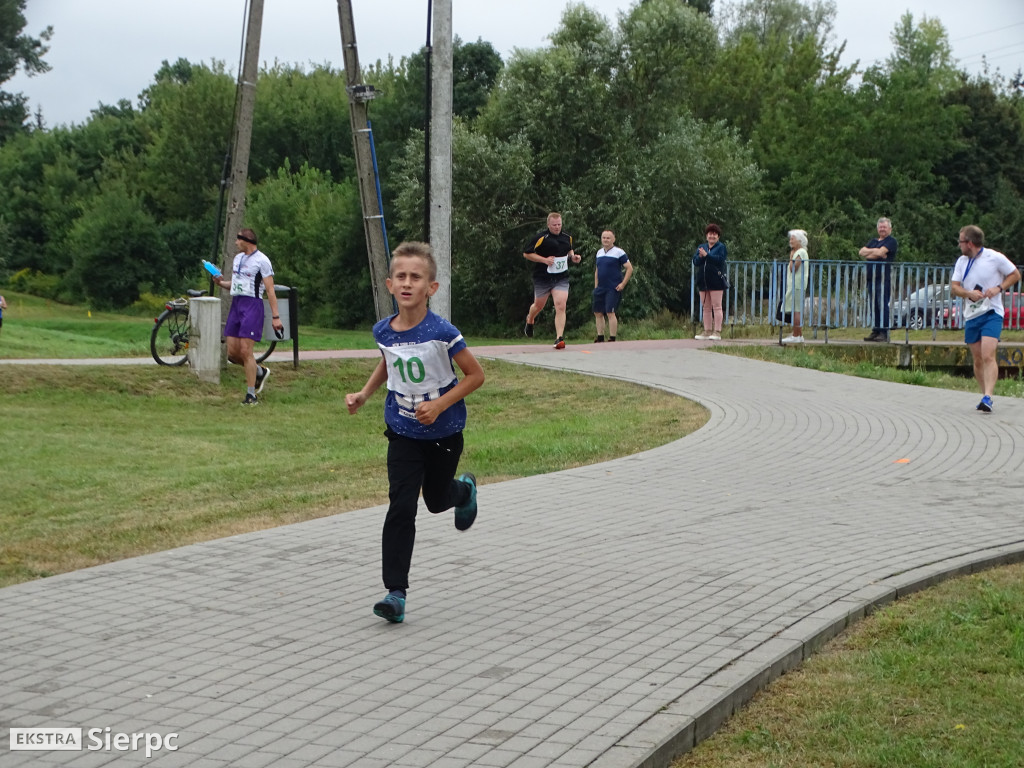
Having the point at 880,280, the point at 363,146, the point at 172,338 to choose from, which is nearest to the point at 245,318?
the point at 172,338

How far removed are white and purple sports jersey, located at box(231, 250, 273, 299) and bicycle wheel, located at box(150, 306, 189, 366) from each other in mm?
2296

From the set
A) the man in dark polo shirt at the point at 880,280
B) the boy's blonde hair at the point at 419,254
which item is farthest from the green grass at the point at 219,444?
the man in dark polo shirt at the point at 880,280

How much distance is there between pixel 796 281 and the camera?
63.6ft

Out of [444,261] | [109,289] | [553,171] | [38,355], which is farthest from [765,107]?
[444,261]

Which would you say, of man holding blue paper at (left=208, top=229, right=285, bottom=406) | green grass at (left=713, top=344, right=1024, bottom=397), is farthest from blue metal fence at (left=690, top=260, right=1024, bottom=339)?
man holding blue paper at (left=208, top=229, right=285, bottom=406)

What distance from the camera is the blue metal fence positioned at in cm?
1991

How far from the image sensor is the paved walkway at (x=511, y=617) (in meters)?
4.12

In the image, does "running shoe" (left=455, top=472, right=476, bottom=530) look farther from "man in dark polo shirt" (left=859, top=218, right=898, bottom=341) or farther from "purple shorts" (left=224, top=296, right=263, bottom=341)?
"man in dark polo shirt" (left=859, top=218, right=898, bottom=341)

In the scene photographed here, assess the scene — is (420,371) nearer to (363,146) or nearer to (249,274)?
(249,274)

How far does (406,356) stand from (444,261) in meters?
5.85

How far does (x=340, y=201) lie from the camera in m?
55.9

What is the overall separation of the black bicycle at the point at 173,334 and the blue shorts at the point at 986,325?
8.64 m

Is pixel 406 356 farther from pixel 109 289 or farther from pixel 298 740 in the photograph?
pixel 109 289

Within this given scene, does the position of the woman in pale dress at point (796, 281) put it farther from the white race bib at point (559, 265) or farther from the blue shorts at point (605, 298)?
the white race bib at point (559, 265)
